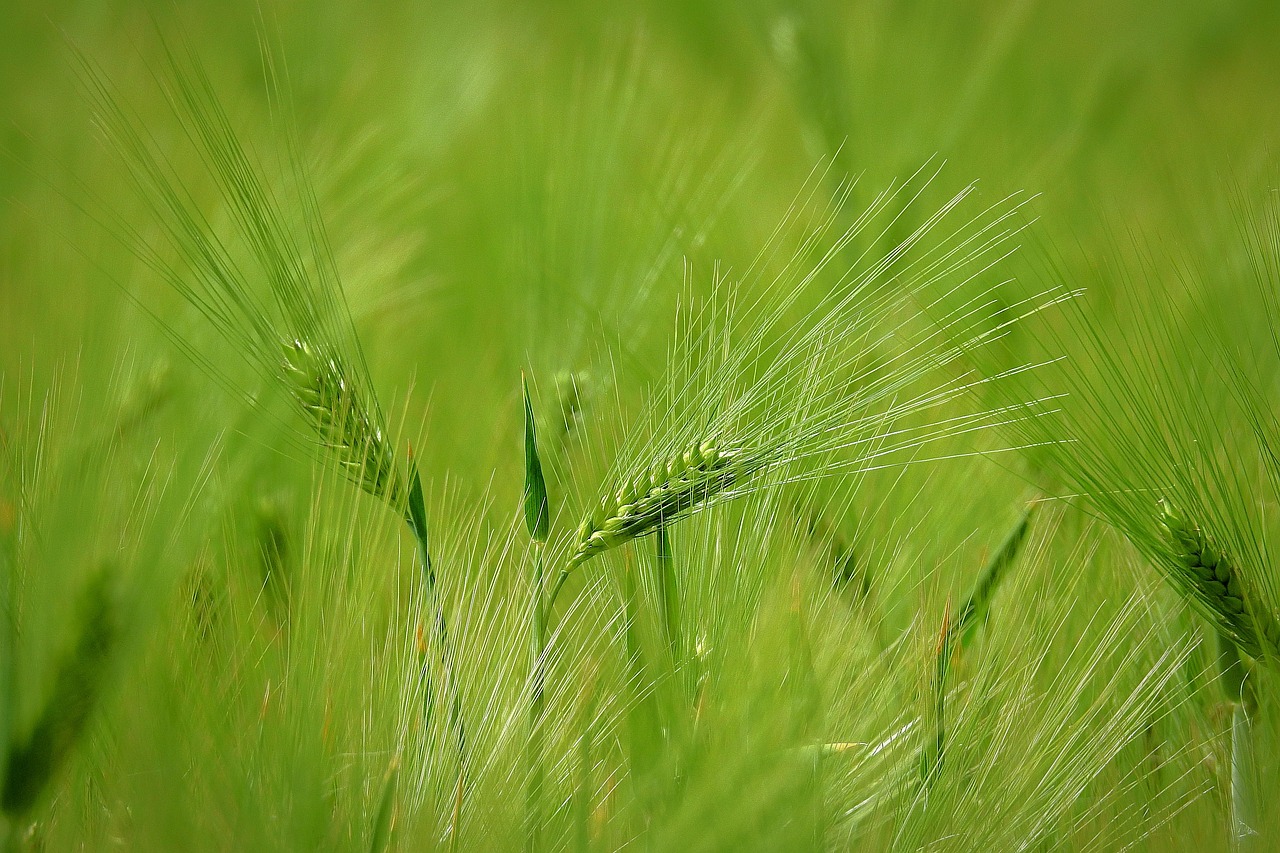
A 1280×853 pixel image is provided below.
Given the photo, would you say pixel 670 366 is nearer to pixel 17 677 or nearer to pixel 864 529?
pixel 864 529

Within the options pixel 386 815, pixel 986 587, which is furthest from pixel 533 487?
pixel 986 587

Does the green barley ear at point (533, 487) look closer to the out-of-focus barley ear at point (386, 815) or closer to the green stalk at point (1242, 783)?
the out-of-focus barley ear at point (386, 815)

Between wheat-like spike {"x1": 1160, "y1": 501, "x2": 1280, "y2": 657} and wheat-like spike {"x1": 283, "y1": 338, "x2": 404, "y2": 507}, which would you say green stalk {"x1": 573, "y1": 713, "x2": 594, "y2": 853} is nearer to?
wheat-like spike {"x1": 283, "y1": 338, "x2": 404, "y2": 507}

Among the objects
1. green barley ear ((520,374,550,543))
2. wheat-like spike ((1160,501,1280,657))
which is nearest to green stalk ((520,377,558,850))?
green barley ear ((520,374,550,543))

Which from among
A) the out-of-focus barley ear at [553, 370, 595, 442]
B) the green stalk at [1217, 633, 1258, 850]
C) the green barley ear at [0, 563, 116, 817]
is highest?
the green barley ear at [0, 563, 116, 817]

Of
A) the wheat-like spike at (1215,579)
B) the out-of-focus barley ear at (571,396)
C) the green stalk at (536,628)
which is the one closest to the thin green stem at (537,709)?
the green stalk at (536,628)
